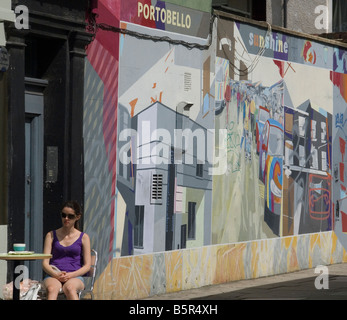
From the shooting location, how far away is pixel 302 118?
18.2m

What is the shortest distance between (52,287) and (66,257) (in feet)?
1.43

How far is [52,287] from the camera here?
10820mm

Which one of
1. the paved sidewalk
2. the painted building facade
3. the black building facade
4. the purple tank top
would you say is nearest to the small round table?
the purple tank top

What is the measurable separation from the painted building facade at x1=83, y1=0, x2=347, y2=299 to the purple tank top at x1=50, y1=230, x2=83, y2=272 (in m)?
2.34

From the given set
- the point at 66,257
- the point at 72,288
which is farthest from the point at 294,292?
the point at 72,288

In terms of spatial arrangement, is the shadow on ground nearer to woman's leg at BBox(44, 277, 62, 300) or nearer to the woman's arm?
the woman's arm

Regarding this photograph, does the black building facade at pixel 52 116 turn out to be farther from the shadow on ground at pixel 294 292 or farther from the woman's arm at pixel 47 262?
the shadow on ground at pixel 294 292

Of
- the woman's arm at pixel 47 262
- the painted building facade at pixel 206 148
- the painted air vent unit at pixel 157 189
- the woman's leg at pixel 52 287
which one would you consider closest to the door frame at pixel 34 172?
the painted building facade at pixel 206 148

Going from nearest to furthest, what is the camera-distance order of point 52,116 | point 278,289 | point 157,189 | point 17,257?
point 17,257 → point 52,116 → point 157,189 → point 278,289

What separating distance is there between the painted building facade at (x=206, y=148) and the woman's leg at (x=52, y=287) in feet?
8.64

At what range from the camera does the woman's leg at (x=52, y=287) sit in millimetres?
10781

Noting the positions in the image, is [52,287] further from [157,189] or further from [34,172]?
[157,189]

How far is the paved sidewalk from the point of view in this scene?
47.2ft
